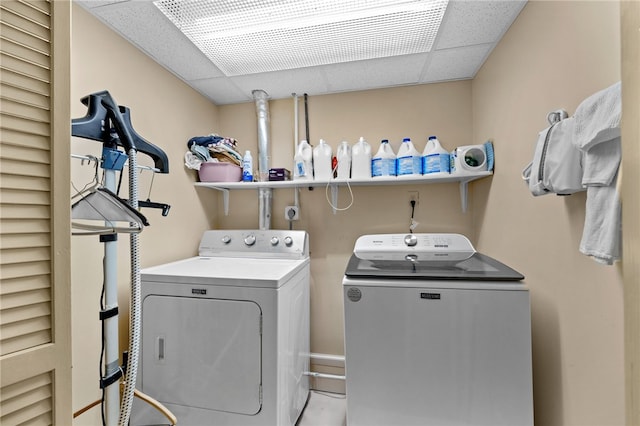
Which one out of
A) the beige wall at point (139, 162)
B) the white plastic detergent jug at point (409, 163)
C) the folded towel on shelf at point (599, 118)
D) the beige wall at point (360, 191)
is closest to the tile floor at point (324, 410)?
the beige wall at point (360, 191)

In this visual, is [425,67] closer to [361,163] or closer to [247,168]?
[361,163]

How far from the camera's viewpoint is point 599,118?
0.75m

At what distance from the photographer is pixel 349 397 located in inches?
50.8

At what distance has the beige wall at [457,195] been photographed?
950 mm

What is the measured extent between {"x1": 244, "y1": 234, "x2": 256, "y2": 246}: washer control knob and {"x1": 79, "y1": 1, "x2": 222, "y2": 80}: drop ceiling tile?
1240 millimetres

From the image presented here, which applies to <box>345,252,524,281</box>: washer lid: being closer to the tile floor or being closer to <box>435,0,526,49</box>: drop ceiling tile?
the tile floor

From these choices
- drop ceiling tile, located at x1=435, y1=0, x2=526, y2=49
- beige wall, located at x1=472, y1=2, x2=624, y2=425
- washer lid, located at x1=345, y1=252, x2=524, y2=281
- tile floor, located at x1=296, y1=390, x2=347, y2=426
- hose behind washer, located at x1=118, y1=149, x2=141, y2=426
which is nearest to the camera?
beige wall, located at x1=472, y1=2, x2=624, y2=425

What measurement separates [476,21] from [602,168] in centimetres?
114

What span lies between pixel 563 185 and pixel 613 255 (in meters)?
0.30

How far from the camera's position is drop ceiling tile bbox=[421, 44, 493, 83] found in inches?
67.9

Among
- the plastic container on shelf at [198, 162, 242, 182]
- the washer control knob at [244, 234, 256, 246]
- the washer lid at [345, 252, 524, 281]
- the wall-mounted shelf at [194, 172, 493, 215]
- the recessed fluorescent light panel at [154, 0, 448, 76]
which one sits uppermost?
the recessed fluorescent light panel at [154, 0, 448, 76]

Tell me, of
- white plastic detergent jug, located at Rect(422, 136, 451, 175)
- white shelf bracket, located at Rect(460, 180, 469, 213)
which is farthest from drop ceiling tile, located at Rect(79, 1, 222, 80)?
white shelf bracket, located at Rect(460, 180, 469, 213)

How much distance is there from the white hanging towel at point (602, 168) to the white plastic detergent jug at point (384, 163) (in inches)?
43.6

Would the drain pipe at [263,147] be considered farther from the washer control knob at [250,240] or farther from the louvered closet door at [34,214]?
the louvered closet door at [34,214]
